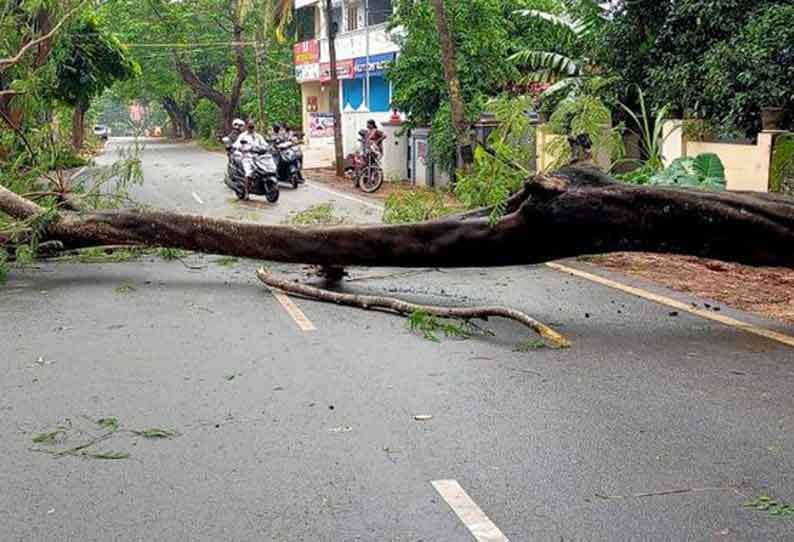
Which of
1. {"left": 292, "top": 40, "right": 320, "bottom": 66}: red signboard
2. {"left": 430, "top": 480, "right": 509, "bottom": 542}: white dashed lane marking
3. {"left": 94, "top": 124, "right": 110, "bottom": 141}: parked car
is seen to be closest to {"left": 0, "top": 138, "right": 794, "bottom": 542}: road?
{"left": 430, "top": 480, "right": 509, "bottom": 542}: white dashed lane marking

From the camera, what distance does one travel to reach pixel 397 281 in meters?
10.7

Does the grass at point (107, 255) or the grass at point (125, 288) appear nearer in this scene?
the grass at point (125, 288)

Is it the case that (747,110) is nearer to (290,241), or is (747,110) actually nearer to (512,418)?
(290,241)

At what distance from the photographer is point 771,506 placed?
431cm

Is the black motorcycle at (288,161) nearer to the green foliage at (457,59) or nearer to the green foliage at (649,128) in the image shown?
the green foliage at (457,59)

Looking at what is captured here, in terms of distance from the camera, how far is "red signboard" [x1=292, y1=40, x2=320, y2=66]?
155ft

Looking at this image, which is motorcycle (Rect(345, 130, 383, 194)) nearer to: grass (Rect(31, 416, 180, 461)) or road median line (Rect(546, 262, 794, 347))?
road median line (Rect(546, 262, 794, 347))

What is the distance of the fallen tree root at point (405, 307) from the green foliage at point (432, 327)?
0.26 ft

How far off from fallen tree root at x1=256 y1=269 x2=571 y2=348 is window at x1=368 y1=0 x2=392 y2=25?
109 feet

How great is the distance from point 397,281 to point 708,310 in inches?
141

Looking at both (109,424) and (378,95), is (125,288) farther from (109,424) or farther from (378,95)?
(378,95)

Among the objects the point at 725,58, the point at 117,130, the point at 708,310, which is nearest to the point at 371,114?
the point at 725,58

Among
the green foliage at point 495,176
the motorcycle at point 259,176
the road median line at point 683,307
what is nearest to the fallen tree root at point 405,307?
the green foliage at point 495,176

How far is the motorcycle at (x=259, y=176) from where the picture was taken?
808 inches
